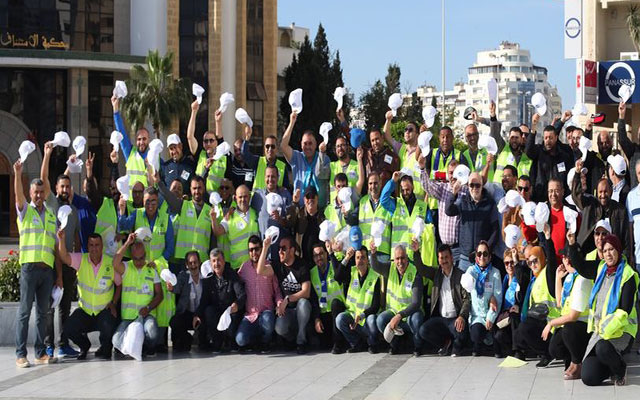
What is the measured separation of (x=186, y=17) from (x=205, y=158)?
38.2m

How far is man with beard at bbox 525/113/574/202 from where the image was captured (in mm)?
13445

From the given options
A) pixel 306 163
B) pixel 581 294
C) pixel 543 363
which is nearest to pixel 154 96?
pixel 306 163

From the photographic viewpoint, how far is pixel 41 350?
41.0 ft

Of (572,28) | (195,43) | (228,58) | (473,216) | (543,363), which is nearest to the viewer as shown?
(543,363)

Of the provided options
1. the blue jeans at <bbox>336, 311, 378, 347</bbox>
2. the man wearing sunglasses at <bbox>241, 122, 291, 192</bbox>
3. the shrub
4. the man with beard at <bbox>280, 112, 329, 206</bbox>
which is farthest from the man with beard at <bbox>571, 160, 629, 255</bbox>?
the shrub

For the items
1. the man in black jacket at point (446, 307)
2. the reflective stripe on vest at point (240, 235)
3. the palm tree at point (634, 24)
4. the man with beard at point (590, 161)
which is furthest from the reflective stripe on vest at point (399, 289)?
the palm tree at point (634, 24)

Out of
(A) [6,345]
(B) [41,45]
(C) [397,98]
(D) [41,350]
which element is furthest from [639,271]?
(B) [41,45]

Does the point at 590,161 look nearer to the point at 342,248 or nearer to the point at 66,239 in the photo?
the point at 342,248

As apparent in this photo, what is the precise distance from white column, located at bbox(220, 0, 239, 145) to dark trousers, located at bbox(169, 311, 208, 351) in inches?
1519

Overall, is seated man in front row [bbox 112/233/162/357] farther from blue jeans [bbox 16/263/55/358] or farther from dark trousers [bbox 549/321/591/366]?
dark trousers [bbox 549/321/591/366]

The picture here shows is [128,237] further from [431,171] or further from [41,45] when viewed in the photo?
[41,45]

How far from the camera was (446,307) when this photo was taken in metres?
12.5

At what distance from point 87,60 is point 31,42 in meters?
2.72

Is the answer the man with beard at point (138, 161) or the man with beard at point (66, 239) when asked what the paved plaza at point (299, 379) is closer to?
the man with beard at point (66, 239)
